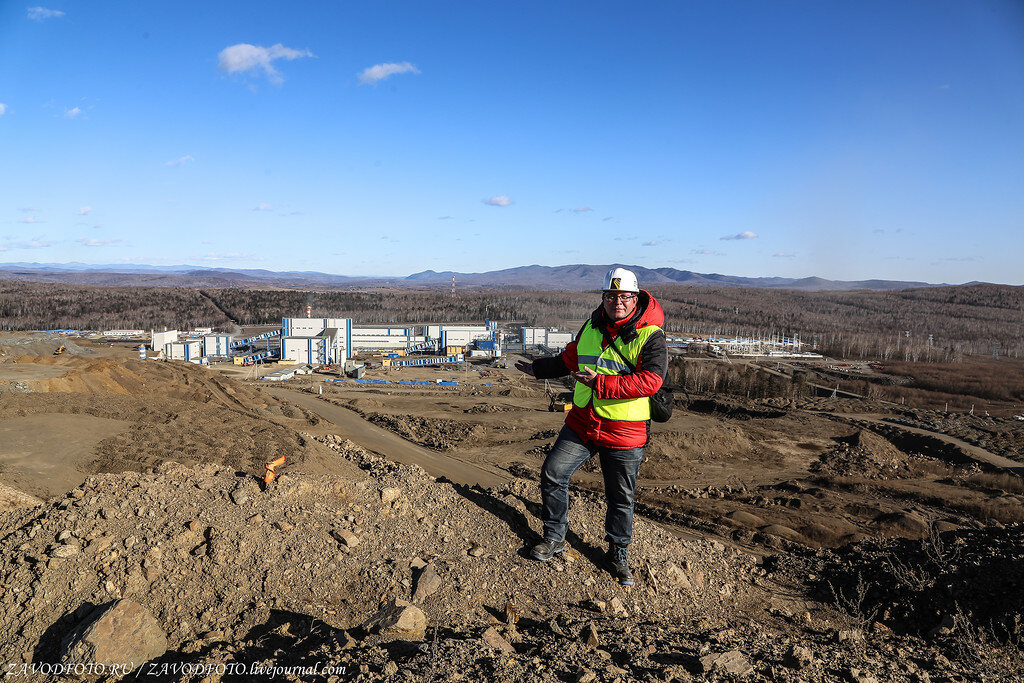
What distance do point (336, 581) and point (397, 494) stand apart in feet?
4.24

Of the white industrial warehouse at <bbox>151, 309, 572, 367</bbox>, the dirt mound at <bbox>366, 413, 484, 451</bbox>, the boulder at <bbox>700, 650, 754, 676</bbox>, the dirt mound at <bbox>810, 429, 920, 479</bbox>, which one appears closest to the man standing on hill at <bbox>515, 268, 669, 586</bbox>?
the boulder at <bbox>700, 650, 754, 676</bbox>

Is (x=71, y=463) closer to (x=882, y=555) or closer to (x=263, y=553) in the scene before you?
(x=263, y=553)

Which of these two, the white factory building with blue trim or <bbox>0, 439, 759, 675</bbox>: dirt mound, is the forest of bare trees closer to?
the white factory building with blue trim

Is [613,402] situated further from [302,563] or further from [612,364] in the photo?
[302,563]

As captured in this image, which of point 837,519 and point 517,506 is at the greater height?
point 517,506

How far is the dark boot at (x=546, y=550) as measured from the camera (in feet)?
15.1

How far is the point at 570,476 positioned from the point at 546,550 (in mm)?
659

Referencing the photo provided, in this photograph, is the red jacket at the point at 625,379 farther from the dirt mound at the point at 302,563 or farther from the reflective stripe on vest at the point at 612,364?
the dirt mound at the point at 302,563

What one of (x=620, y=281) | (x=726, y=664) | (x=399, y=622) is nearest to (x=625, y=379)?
(x=620, y=281)

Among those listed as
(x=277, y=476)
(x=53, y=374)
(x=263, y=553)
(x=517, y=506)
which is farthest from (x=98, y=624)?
(x=53, y=374)

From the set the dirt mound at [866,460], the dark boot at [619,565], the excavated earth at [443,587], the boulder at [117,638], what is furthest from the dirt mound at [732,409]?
the boulder at [117,638]

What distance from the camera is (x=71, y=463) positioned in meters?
8.70

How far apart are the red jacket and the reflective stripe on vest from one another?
0.04 m

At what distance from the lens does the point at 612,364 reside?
4.32 meters
